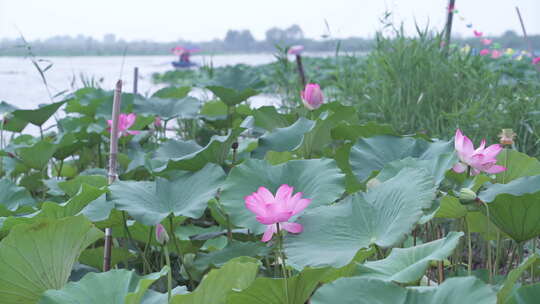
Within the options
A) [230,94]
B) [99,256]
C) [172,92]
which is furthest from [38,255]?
[172,92]

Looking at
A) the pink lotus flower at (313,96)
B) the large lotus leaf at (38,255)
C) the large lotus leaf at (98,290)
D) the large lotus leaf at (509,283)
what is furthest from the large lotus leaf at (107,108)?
the large lotus leaf at (509,283)

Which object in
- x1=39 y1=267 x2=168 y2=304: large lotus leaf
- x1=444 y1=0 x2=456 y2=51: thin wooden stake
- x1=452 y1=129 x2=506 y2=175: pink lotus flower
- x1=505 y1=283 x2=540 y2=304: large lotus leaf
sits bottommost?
x1=39 y1=267 x2=168 y2=304: large lotus leaf

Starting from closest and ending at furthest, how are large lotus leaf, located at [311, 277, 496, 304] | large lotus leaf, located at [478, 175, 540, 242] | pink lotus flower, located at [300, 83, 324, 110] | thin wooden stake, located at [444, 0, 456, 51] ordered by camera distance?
large lotus leaf, located at [311, 277, 496, 304]
large lotus leaf, located at [478, 175, 540, 242]
pink lotus flower, located at [300, 83, 324, 110]
thin wooden stake, located at [444, 0, 456, 51]

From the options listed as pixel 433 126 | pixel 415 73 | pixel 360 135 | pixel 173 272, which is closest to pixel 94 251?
pixel 173 272

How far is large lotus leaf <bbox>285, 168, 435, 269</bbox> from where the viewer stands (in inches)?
29.5

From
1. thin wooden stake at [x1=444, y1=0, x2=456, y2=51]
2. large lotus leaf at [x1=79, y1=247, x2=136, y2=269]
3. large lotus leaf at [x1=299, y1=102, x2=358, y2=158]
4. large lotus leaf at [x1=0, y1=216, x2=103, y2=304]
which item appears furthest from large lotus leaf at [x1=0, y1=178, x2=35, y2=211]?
thin wooden stake at [x1=444, y1=0, x2=456, y2=51]

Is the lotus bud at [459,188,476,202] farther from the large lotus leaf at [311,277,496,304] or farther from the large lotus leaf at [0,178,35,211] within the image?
the large lotus leaf at [0,178,35,211]

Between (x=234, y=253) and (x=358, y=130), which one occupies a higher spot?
(x=358, y=130)

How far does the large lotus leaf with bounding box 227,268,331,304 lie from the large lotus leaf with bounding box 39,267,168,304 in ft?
0.34

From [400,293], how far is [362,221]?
8.8 inches

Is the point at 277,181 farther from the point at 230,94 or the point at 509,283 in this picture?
the point at 230,94

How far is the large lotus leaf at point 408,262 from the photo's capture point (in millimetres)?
615

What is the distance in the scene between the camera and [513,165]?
1.07m

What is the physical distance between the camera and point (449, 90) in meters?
2.35
